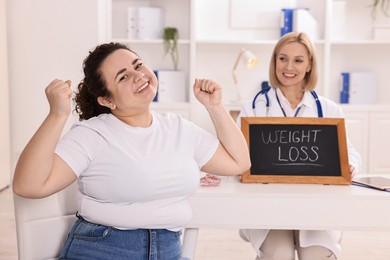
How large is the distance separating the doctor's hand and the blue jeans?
0.40 metres

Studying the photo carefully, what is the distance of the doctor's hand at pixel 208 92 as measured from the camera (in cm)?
177

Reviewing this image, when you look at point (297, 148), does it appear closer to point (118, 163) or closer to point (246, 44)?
point (118, 163)

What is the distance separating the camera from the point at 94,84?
1.69 m

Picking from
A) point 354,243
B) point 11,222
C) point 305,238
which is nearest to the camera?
point 305,238

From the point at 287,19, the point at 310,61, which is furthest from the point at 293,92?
the point at 287,19

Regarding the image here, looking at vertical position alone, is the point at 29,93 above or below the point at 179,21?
below

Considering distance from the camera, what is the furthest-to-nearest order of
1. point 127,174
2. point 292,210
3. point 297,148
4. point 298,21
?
point 298,21 < point 297,148 < point 292,210 < point 127,174

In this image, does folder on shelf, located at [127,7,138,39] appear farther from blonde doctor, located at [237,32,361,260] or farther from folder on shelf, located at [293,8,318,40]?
blonde doctor, located at [237,32,361,260]

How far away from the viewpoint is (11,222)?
4.14 meters

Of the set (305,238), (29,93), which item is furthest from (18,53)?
(305,238)

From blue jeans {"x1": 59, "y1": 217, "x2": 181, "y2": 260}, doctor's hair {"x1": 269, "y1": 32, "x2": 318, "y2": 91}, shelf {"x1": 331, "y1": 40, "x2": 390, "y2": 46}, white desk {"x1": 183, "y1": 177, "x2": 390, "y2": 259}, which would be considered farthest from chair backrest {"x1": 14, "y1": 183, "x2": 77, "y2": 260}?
shelf {"x1": 331, "y1": 40, "x2": 390, "y2": 46}

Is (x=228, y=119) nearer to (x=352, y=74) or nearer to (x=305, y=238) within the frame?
(x=305, y=238)

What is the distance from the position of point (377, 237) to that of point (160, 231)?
8.70 feet

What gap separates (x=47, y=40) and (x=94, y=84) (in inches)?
111
